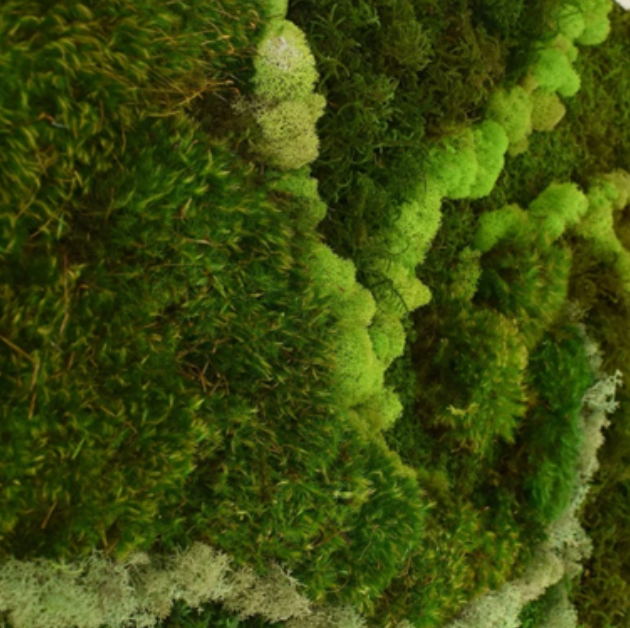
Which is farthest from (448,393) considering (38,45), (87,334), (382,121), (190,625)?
(38,45)

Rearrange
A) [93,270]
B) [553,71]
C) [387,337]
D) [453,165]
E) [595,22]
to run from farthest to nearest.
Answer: [595,22], [553,71], [453,165], [387,337], [93,270]

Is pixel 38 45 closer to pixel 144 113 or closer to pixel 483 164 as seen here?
pixel 144 113

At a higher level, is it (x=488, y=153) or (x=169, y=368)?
(x=488, y=153)

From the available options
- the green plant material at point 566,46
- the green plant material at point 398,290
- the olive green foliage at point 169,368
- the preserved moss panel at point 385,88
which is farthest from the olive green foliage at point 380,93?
the green plant material at point 566,46

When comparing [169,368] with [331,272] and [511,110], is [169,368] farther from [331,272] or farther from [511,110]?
[511,110]

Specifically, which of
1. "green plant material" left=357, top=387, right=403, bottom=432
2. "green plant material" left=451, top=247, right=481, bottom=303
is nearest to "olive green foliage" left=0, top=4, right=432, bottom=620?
"green plant material" left=357, top=387, right=403, bottom=432

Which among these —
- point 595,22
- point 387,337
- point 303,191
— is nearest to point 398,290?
point 387,337
